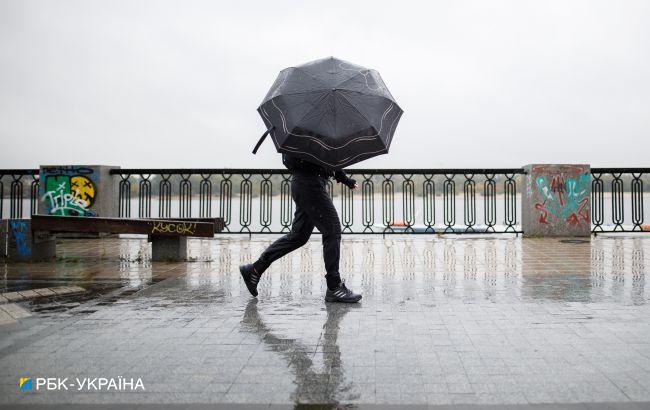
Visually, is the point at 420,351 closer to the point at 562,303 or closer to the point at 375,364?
the point at 375,364

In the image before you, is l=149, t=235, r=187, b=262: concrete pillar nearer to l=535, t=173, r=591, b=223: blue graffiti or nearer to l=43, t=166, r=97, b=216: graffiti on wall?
l=43, t=166, r=97, b=216: graffiti on wall

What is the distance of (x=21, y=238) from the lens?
8.52 meters

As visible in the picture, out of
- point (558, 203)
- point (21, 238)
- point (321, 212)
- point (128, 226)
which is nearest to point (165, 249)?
point (128, 226)

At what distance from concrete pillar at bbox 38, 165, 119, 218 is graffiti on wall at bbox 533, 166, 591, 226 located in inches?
421

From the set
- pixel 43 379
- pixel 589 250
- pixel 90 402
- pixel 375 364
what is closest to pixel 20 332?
pixel 43 379

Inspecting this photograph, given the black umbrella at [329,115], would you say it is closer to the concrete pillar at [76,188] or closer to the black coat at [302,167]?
the black coat at [302,167]

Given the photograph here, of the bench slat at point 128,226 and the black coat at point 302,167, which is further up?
the black coat at point 302,167

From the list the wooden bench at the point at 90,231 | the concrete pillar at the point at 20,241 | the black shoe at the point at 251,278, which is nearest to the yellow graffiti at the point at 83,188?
the wooden bench at the point at 90,231

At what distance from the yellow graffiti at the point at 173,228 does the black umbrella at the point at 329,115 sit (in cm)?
336

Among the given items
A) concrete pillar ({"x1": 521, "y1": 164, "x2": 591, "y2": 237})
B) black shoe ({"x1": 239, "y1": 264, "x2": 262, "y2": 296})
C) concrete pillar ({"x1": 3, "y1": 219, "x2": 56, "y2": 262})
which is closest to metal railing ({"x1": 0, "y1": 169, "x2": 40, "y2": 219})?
concrete pillar ({"x1": 3, "y1": 219, "x2": 56, "y2": 262})

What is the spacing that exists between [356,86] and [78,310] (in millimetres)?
3231

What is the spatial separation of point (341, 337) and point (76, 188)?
11156 millimetres

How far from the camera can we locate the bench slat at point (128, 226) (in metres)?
8.04

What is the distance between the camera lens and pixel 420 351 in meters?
3.64
